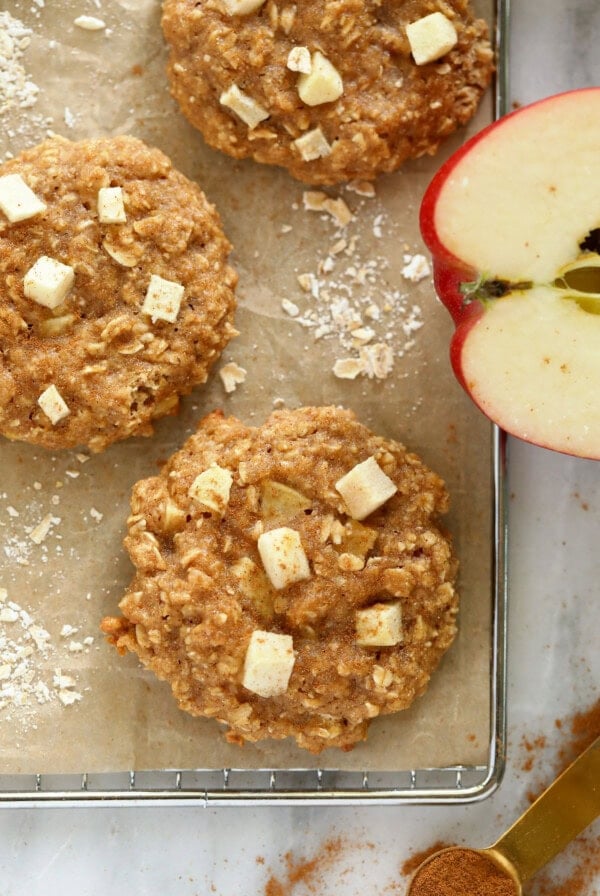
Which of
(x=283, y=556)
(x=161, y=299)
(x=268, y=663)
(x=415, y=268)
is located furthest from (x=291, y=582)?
(x=415, y=268)

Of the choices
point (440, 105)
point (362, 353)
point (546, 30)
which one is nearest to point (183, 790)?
point (362, 353)

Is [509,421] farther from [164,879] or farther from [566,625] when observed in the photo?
[164,879]

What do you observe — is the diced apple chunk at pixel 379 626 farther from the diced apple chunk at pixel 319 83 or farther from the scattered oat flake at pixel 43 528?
the diced apple chunk at pixel 319 83

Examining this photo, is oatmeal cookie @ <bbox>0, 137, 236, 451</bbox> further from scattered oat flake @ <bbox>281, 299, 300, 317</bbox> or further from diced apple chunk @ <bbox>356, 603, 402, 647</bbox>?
diced apple chunk @ <bbox>356, 603, 402, 647</bbox>

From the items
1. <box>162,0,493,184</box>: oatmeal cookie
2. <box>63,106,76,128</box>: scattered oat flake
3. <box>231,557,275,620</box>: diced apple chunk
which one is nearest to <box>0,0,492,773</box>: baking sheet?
<box>63,106,76,128</box>: scattered oat flake

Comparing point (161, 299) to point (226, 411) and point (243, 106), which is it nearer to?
point (226, 411)
